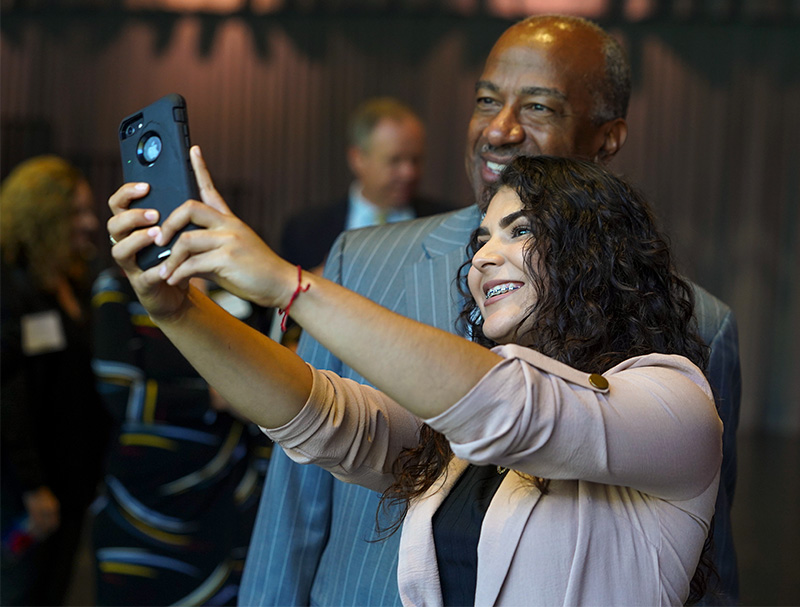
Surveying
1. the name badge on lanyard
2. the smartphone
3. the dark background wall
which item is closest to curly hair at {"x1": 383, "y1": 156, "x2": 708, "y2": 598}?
the smartphone

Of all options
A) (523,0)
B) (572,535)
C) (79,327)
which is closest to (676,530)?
(572,535)

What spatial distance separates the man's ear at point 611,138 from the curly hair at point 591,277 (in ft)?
1.76

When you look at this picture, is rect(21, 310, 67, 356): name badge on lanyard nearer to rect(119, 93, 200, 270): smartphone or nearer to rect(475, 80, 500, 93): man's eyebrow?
rect(475, 80, 500, 93): man's eyebrow

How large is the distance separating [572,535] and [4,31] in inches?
428

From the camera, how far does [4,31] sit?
1035 centimetres

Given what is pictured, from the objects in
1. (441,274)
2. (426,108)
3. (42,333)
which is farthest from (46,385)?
(426,108)

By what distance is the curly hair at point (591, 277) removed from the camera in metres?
1.24

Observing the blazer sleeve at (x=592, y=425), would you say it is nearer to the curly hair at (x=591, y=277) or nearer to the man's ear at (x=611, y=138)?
the curly hair at (x=591, y=277)

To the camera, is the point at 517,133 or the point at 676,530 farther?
the point at 517,133

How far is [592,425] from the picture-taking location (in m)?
0.98

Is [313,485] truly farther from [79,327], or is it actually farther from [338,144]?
[338,144]

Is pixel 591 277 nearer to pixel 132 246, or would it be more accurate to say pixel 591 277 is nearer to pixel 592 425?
pixel 592 425

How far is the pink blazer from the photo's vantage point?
96cm

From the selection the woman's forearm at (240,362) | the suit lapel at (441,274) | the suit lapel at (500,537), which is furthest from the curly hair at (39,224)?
the suit lapel at (500,537)
